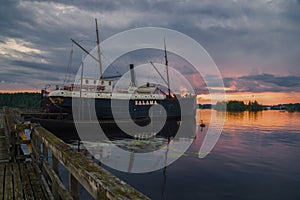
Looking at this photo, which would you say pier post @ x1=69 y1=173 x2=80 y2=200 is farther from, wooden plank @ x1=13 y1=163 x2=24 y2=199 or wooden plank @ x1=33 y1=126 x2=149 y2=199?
wooden plank @ x1=13 y1=163 x2=24 y2=199

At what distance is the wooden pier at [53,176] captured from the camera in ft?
7.05

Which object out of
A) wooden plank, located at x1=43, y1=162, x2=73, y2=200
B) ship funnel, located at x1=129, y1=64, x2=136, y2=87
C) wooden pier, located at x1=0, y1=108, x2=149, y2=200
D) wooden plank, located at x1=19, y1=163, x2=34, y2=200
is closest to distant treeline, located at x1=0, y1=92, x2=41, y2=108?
ship funnel, located at x1=129, y1=64, x2=136, y2=87

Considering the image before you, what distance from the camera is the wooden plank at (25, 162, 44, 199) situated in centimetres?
473

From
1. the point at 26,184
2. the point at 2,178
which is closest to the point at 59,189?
the point at 26,184

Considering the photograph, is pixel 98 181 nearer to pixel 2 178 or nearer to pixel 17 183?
pixel 17 183

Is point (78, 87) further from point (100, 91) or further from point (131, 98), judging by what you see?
point (131, 98)

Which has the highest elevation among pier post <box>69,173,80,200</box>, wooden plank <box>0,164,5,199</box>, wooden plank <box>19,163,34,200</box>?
pier post <box>69,173,80,200</box>

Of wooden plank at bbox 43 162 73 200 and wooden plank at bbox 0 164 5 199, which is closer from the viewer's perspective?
wooden plank at bbox 43 162 73 200

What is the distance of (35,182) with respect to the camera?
5.45m

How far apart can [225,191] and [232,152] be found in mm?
10758

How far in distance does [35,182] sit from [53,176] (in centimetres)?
150

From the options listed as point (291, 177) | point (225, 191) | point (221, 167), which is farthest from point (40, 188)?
point (291, 177)

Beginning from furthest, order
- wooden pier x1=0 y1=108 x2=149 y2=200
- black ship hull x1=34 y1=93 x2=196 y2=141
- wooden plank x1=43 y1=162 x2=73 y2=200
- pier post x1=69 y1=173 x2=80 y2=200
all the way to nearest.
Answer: black ship hull x1=34 y1=93 x2=196 y2=141, wooden plank x1=43 y1=162 x2=73 y2=200, pier post x1=69 y1=173 x2=80 y2=200, wooden pier x1=0 y1=108 x2=149 y2=200

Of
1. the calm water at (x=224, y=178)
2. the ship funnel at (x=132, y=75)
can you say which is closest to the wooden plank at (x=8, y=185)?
the calm water at (x=224, y=178)
